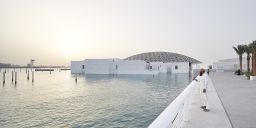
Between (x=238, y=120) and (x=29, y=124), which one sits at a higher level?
(x=238, y=120)

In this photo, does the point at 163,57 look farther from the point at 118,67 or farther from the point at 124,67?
the point at 118,67

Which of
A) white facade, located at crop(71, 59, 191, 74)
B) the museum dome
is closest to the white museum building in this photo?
white facade, located at crop(71, 59, 191, 74)

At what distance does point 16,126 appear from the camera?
1362cm

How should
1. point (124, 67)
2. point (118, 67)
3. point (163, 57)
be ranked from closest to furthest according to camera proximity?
1. point (124, 67)
2. point (118, 67)
3. point (163, 57)

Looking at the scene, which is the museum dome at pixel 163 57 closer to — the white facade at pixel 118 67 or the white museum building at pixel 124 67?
the white museum building at pixel 124 67

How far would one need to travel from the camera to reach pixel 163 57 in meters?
114

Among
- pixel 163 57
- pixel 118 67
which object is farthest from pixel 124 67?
pixel 163 57

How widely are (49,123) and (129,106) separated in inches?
274

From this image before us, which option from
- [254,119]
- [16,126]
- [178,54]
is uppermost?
[178,54]

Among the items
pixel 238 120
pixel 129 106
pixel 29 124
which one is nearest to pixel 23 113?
pixel 29 124

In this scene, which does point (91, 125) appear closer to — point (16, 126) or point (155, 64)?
point (16, 126)

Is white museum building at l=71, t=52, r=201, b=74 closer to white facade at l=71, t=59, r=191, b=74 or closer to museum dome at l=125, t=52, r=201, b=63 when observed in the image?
white facade at l=71, t=59, r=191, b=74

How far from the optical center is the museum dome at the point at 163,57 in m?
112

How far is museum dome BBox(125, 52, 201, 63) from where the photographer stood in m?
112
